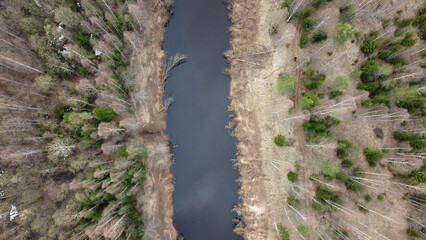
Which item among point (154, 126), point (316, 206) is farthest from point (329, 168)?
point (154, 126)

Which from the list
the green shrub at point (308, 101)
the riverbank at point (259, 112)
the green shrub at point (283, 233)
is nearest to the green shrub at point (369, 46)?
the riverbank at point (259, 112)

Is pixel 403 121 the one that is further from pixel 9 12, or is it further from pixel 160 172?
pixel 9 12

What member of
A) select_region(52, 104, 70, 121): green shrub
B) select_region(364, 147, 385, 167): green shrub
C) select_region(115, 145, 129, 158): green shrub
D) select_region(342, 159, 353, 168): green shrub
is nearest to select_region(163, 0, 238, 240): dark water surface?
select_region(115, 145, 129, 158): green shrub

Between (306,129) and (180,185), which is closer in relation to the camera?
(306,129)

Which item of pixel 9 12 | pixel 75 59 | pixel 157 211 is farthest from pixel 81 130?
pixel 9 12

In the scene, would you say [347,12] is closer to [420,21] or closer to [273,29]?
[273,29]

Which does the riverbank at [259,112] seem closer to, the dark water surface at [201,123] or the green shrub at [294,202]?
the green shrub at [294,202]

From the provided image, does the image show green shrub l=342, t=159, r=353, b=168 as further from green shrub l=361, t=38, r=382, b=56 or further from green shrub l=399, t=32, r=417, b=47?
green shrub l=399, t=32, r=417, b=47
